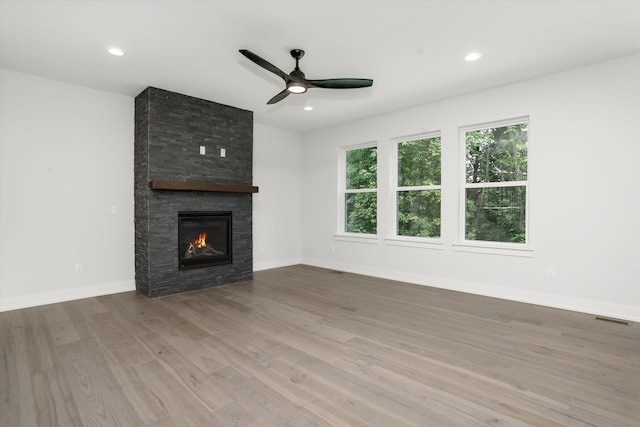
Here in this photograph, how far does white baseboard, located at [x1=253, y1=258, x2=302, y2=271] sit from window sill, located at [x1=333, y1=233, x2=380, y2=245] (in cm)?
107

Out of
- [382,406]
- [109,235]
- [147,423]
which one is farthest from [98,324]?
[382,406]

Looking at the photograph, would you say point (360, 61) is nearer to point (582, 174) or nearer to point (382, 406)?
point (582, 174)

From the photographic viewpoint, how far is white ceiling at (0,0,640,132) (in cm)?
256

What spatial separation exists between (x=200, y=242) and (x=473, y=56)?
165 inches

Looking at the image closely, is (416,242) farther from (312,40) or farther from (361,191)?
(312,40)

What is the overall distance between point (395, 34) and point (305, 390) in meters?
2.98

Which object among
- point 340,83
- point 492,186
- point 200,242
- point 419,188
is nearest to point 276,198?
point 200,242

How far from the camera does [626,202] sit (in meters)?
3.38

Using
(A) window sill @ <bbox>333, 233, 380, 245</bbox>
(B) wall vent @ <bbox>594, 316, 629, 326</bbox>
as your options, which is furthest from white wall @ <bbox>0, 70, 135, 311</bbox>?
(B) wall vent @ <bbox>594, 316, 629, 326</bbox>

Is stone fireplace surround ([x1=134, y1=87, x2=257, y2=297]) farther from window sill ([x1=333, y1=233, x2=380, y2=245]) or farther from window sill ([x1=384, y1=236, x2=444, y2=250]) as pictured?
window sill ([x1=384, y1=236, x2=444, y2=250])

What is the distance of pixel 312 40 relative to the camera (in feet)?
9.96

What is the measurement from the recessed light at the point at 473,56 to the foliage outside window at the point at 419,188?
1570 mm

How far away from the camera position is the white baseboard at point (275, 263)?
6.05m

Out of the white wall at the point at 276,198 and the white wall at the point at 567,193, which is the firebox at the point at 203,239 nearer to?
the white wall at the point at 276,198
